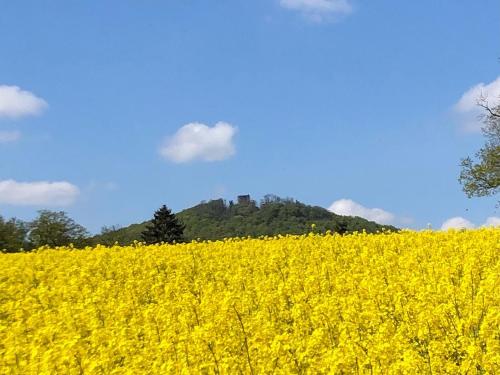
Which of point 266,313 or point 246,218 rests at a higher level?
point 246,218

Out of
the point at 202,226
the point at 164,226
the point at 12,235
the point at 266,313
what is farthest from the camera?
the point at 202,226

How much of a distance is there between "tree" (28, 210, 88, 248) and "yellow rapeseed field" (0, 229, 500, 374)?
125 feet

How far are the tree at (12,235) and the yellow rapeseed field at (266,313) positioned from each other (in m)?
32.2

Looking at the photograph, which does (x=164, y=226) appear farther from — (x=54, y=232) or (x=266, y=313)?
(x=266, y=313)

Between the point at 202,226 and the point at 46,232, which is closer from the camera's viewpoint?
the point at 46,232

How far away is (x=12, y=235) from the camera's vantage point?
50.1 m

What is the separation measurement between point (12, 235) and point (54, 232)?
5.33 meters

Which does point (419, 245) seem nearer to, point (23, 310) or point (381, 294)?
point (381, 294)

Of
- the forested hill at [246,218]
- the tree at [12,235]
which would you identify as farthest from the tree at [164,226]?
the forested hill at [246,218]

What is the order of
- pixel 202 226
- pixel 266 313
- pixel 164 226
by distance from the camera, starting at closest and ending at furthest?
pixel 266 313 → pixel 164 226 → pixel 202 226

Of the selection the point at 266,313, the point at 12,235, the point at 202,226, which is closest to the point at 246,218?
the point at 202,226

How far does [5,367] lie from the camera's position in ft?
23.2

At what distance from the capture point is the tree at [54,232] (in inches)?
2133

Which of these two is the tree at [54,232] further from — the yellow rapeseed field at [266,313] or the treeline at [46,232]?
the yellow rapeseed field at [266,313]
